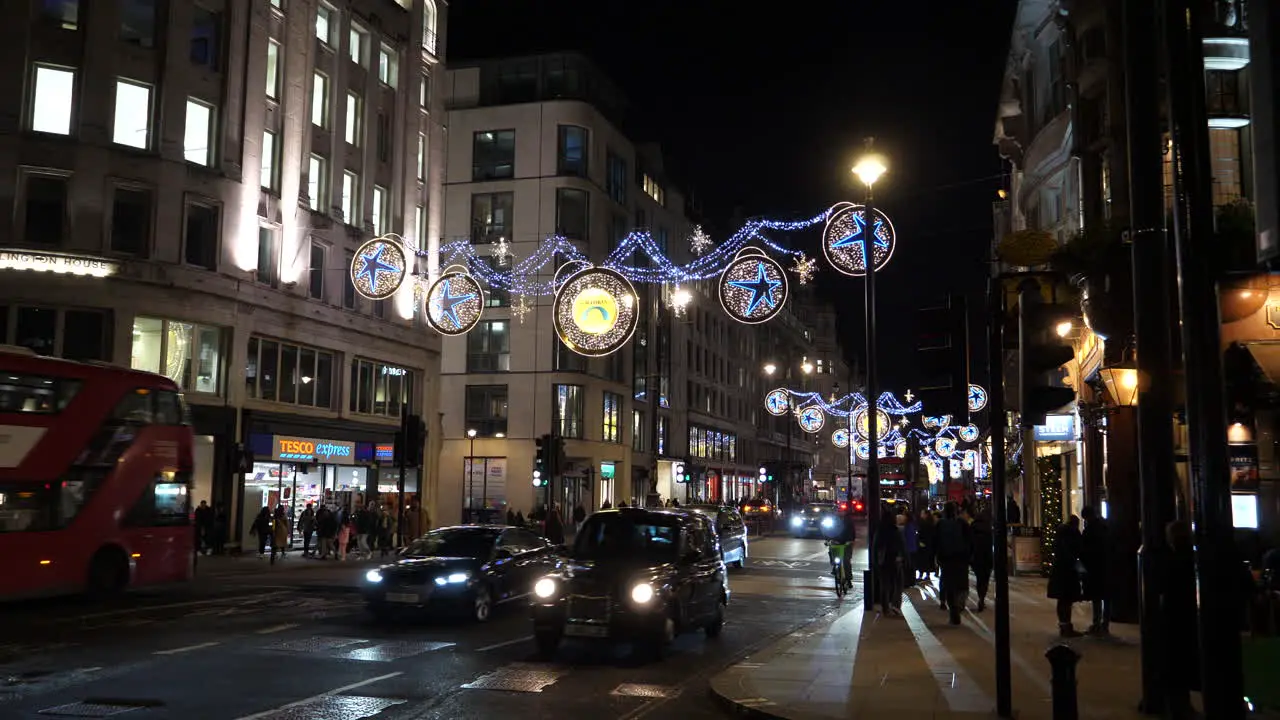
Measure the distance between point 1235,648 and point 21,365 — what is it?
17887mm

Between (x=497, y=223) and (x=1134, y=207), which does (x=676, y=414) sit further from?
(x=1134, y=207)

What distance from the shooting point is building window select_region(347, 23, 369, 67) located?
40688 millimetres

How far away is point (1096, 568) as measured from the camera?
15.4m

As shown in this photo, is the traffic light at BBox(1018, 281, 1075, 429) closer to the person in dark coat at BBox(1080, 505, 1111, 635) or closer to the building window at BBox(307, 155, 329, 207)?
the person in dark coat at BBox(1080, 505, 1111, 635)

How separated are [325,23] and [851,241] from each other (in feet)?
85.3

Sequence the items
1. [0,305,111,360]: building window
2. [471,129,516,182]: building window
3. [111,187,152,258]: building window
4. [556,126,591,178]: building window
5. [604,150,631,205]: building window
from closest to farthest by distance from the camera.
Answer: [0,305,111,360]: building window < [111,187,152,258]: building window < [556,126,591,178]: building window < [471,129,516,182]: building window < [604,150,631,205]: building window

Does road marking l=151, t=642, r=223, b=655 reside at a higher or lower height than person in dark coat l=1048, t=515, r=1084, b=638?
lower

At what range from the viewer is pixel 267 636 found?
49.2 ft

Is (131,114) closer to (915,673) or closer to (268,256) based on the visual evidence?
(268,256)

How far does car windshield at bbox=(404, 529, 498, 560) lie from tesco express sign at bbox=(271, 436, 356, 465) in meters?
17.9

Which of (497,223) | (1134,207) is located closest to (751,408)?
(497,223)

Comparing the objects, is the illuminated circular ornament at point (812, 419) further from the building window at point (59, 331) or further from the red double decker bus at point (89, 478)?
the red double decker bus at point (89, 478)

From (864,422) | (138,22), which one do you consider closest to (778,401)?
(864,422)

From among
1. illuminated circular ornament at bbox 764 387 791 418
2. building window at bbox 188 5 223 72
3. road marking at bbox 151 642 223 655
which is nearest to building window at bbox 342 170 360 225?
building window at bbox 188 5 223 72
